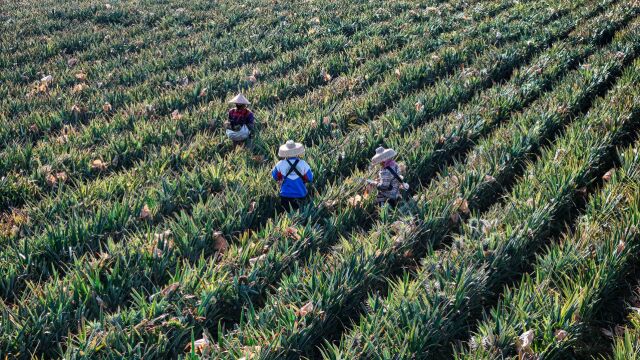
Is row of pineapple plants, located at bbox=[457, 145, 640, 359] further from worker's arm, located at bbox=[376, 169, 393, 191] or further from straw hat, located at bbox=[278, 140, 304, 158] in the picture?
straw hat, located at bbox=[278, 140, 304, 158]

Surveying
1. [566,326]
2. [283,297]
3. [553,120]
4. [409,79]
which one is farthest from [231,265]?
[409,79]

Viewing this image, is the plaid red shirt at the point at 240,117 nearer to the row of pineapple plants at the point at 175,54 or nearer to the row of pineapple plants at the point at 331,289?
the row of pineapple plants at the point at 175,54

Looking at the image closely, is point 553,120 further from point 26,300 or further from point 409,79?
point 26,300

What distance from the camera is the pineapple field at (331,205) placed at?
396 centimetres

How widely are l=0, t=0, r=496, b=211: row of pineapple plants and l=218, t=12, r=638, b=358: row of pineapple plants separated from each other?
10.5 ft

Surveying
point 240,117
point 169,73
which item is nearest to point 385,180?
point 240,117

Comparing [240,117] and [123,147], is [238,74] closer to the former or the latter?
[240,117]

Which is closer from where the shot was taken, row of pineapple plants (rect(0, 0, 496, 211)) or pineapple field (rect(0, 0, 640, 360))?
pineapple field (rect(0, 0, 640, 360))

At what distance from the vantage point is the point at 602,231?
15.8ft

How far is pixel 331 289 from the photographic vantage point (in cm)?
418

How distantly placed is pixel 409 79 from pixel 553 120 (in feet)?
8.68

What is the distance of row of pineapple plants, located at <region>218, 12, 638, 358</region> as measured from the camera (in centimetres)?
385

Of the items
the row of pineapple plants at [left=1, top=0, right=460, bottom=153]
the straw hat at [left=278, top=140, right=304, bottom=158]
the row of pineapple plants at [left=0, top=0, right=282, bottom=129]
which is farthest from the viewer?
the row of pineapple plants at [left=1, top=0, right=460, bottom=153]

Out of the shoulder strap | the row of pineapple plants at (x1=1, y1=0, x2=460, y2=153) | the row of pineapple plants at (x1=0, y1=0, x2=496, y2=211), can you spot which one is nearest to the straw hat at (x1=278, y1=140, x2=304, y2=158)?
the shoulder strap
